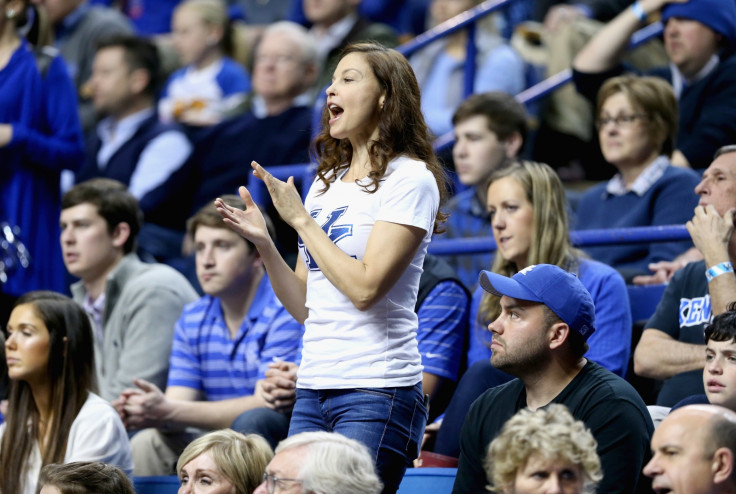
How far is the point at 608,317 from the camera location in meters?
4.30

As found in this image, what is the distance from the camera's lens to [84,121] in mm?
8492

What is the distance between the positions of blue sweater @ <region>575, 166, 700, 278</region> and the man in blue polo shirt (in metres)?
1.47

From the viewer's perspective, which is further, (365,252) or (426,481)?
(426,481)

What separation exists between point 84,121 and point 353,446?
6.16 m

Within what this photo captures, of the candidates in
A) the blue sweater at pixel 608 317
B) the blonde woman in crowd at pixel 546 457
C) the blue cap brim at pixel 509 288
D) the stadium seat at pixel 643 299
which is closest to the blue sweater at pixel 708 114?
the stadium seat at pixel 643 299

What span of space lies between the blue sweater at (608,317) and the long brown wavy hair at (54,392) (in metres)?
1.46

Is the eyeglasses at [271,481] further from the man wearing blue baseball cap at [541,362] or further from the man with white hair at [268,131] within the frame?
the man with white hair at [268,131]

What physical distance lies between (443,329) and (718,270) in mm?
Answer: 1036

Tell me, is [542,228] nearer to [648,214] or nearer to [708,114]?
[648,214]

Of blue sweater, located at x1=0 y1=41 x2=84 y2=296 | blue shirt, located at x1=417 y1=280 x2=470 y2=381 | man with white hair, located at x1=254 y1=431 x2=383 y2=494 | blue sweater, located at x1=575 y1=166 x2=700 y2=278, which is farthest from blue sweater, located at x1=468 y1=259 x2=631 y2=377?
blue sweater, located at x1=0 y1=41 x2=84 y2=296

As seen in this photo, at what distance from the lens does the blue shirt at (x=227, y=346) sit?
480 cm

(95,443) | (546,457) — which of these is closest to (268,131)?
(95,443)

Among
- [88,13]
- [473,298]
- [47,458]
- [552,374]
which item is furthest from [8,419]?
[88,13]

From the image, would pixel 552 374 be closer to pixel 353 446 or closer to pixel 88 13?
pixel 353 446
